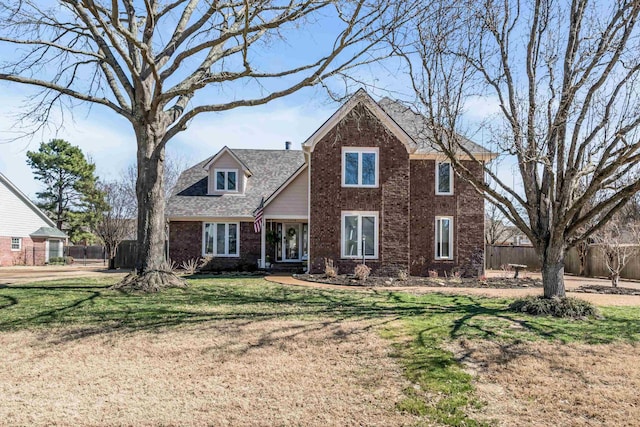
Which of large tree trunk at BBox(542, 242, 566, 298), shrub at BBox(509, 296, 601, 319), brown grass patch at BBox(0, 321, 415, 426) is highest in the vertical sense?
large tree trunk at BBox(542, 242, 566, 298)

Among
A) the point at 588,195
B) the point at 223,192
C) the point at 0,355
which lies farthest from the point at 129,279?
the point at 588,195

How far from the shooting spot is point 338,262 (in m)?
17.8

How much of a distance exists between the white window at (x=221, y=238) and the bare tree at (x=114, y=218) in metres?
6.89

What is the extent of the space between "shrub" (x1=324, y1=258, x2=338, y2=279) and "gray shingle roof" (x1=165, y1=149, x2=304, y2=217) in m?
5.70

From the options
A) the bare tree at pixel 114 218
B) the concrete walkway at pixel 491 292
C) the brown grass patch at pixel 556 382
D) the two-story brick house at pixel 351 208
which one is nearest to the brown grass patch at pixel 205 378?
the brown grass patch at pixel 556 382

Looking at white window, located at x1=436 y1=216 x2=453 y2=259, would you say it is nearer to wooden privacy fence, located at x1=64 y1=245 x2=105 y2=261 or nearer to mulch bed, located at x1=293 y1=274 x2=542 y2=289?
mulch bed, located at x1=293 y1=274 x2=542 y2=289

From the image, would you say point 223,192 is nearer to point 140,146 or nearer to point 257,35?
point 140,146

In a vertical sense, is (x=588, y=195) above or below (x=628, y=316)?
above

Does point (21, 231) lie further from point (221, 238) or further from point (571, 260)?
point (571, 260)

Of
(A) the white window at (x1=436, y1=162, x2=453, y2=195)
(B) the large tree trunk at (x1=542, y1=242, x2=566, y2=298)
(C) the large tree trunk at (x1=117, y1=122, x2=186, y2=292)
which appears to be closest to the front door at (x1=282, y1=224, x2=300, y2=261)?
(A) the white window at (x1=436, y1=162, x2=453, y2=195)

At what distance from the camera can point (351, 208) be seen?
17875 mm

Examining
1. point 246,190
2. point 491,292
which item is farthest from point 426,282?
point 246,190

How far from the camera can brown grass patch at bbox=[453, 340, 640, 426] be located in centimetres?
491

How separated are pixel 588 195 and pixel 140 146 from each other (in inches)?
472
